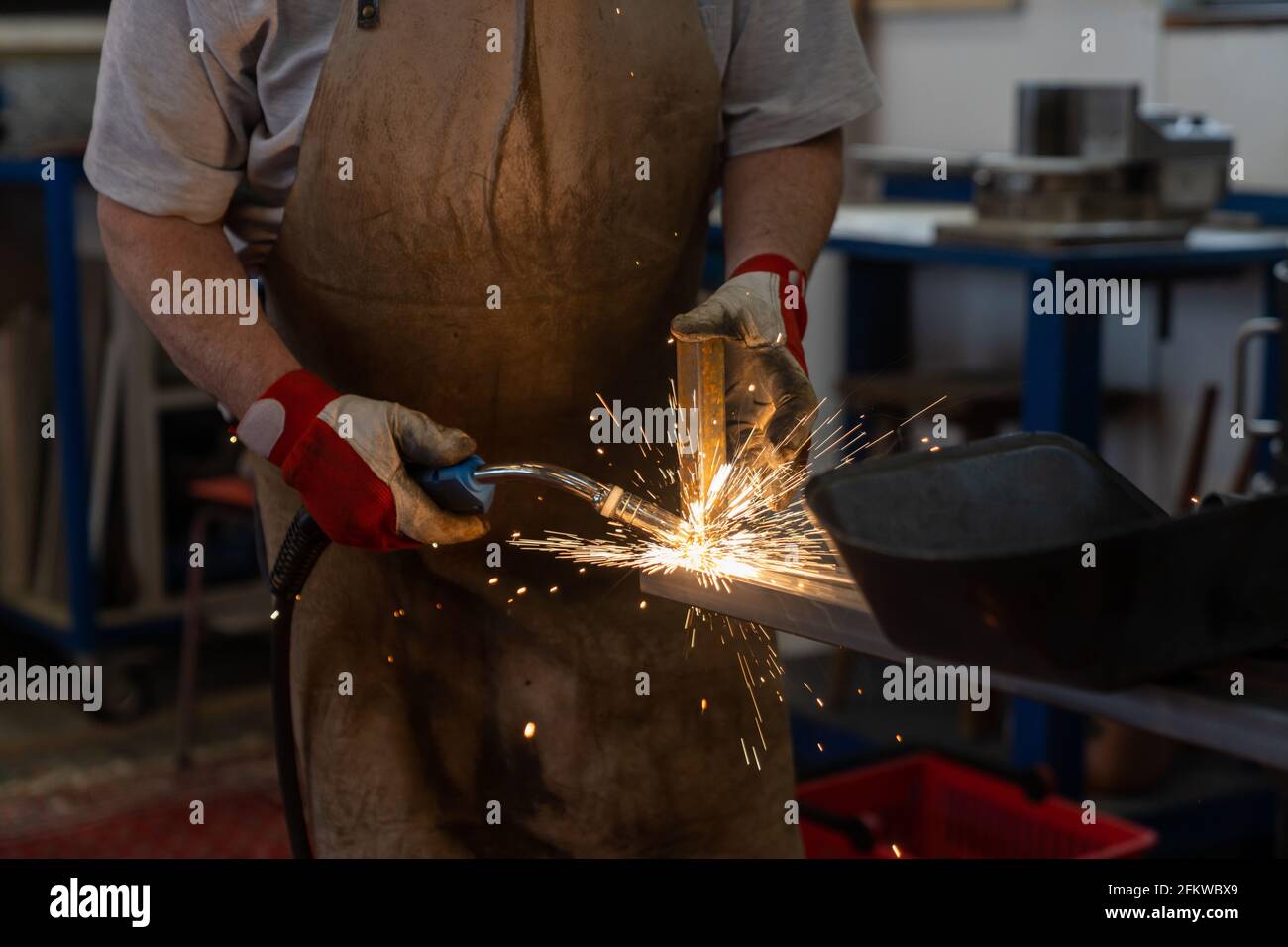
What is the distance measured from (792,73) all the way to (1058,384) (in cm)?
117

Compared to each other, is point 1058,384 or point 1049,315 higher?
point 1049,315

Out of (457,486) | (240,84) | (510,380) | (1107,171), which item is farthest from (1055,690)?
(1107,171)

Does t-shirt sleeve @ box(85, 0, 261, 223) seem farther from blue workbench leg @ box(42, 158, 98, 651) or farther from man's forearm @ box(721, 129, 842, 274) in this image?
blue workbench leg @ box(42, 158, 98, 651)

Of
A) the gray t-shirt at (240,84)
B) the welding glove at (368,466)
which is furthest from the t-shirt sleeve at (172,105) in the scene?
the welding glove at (368,466)

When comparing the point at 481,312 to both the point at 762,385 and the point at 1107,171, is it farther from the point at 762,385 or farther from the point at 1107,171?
the point at 1107,171

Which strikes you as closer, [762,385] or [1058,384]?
[762,385]

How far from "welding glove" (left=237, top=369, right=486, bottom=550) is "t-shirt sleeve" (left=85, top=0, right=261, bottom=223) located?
231 millimetres

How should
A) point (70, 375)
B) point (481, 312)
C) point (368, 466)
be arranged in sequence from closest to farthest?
point (368, 466)
point (481, 312)
point (70, 375)

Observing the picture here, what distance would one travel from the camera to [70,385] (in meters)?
3.23

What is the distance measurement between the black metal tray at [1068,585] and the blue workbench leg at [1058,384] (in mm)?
1587

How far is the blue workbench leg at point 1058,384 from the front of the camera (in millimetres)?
2559

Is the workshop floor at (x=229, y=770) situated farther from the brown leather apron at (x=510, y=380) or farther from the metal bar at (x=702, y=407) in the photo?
the metal bar at (x=702, y=407)

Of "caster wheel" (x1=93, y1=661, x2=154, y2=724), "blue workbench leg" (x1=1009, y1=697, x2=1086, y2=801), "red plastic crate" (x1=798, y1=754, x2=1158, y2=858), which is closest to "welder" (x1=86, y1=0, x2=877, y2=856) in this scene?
"red plastic crate" (x1=798, y1=754, x2=1158, y2=858)

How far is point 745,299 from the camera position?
1342 millimetres
